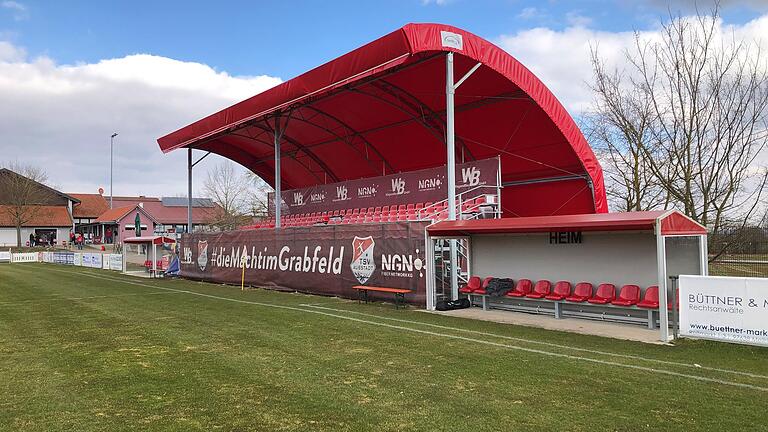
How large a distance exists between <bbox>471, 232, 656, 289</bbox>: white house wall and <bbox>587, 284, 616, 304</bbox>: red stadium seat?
0.29 m

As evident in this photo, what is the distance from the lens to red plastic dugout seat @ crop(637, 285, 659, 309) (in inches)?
414

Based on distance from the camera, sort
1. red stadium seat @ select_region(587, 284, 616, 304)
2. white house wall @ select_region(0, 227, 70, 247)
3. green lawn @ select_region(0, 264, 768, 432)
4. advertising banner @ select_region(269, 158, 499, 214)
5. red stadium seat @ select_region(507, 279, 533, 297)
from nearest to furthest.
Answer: green lawn @ select_region(0, 264, 768, 432)
red stadium seat @ select_region(587, 284, 616, 304)
red stadium seat @ select_region(507, 279, 533, 297)
advertising banner @ select_region(269, 158, 499, 214)
white house wall @ select_region(0, 227, 70, 247)

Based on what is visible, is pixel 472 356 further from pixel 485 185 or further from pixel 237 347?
pixel 485 185

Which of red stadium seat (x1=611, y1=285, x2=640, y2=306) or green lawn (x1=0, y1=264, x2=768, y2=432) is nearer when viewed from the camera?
green lawn (x1=0, y1=264, x2=768, y2=432)

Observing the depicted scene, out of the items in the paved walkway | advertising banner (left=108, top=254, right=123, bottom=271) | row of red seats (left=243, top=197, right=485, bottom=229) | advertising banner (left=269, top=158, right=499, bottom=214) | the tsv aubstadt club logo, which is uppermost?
advertising banner (left=269, top=158, right=499, bottom=214)

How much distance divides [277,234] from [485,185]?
785 centimetres

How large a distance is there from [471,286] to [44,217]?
68.2m

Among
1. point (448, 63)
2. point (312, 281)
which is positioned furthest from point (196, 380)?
point (312, 281)

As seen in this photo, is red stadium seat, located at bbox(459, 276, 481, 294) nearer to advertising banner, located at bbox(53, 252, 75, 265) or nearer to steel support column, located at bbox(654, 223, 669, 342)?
steel support column, located at bbox(654, 223, 669, 342)

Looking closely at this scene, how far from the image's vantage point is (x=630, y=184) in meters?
26.6

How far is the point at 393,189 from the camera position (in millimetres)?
24766

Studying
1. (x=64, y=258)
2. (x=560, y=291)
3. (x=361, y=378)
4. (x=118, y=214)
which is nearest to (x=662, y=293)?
(x=560, y=291)

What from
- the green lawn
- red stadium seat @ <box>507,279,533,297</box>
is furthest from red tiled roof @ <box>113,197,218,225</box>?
the green lawn

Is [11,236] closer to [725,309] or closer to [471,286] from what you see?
[471,286]
